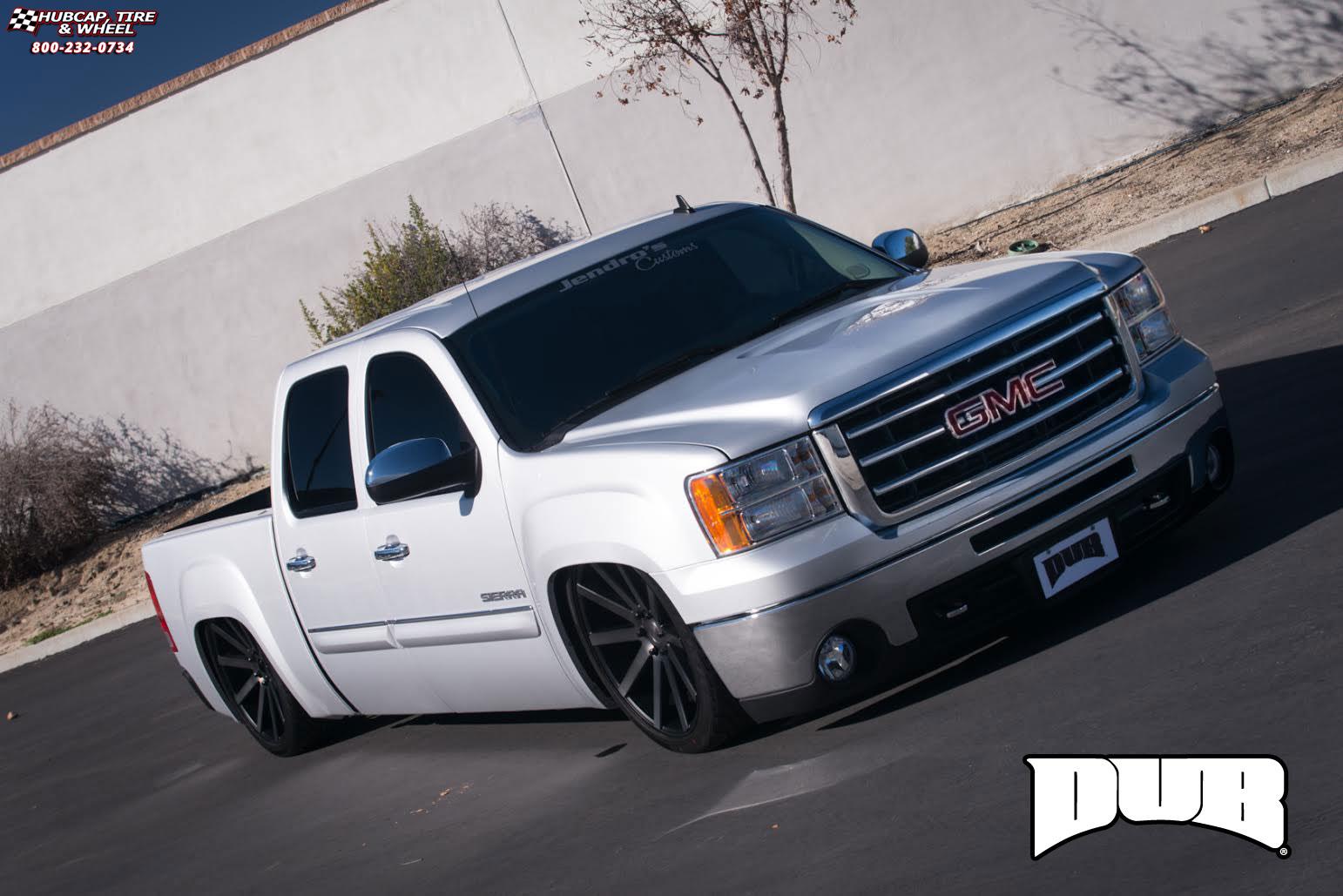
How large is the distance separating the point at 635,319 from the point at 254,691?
3.32 metres

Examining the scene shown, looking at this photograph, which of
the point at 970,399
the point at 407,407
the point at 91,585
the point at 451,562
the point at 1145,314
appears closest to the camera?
the point at 970,399

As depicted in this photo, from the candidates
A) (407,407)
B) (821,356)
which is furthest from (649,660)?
(407,407)

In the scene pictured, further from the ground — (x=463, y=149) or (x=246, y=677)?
(x=463, y=149)

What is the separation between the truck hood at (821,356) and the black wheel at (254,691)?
3016mm

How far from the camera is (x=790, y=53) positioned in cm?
2070

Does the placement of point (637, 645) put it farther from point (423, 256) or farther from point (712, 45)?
point (712, 45)

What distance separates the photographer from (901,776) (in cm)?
479

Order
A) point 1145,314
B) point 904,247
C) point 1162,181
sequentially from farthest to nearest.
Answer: point 1162,181 < point 904,247 < point 1145,314

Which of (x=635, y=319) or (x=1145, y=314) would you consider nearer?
(x=1145, y=314)

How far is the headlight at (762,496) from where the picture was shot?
4918 millimetres

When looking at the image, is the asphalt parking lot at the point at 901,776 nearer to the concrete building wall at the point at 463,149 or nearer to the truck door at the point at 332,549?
the truck door at the point at 332,549

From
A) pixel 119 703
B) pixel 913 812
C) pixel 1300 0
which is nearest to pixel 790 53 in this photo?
pixel 1300 0

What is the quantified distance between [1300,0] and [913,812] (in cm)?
1768

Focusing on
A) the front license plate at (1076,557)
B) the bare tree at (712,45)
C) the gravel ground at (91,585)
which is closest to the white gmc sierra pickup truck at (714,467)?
the front license plate at (1076,557)
